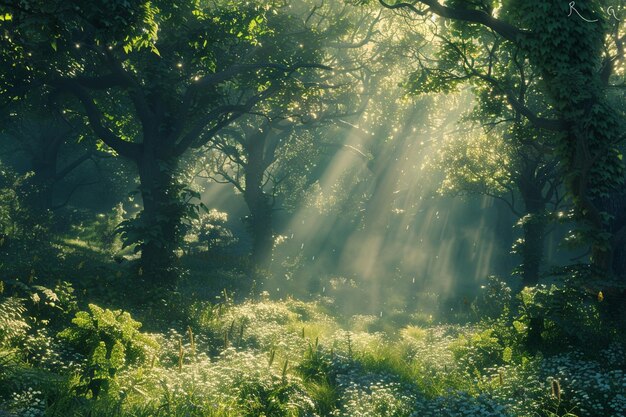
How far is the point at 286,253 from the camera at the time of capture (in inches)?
1377

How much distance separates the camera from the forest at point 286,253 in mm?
7266

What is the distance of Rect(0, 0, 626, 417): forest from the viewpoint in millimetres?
7266

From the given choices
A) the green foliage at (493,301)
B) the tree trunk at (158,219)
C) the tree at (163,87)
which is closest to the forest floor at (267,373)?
the tree trunk at (158,219)

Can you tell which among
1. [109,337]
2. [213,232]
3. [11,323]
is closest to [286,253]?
[213,232]

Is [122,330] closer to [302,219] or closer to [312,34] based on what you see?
[312,34]

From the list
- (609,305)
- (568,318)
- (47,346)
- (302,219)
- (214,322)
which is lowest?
(47,346)

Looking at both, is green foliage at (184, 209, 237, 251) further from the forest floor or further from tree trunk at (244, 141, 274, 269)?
the forest floor

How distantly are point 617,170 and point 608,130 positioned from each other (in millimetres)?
910

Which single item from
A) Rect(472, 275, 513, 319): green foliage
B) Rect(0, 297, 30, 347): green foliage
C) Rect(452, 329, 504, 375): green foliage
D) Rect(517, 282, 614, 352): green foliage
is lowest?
Rect(0, 297, 30, 347): green foliage

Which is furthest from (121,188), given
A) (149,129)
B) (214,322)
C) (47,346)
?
(47,346)

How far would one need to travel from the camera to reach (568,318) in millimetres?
9727

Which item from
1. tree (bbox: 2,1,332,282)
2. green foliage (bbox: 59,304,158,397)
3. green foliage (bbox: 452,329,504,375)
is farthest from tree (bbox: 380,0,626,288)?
green foliage (bbox: 59,304,158,397)

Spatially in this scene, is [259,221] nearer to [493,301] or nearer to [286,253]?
[286,253]

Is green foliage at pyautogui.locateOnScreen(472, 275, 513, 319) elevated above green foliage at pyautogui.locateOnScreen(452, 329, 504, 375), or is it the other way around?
green foliage at pyautogui.locateOnScreen(472, 275, 513, 319)
